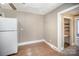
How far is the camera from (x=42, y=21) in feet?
5.38

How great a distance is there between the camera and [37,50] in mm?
1471

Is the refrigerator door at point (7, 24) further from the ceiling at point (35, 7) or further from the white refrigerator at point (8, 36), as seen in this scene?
the ceiling at point (35, 7)

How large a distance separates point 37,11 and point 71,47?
1076 mm

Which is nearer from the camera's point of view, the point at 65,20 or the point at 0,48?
the point at 0,48

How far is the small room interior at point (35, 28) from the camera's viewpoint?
4.61 feet

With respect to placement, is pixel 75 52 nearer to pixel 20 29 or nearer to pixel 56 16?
pixel 56 16

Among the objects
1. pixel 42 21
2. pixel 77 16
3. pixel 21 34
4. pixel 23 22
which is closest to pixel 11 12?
pixel 23 22

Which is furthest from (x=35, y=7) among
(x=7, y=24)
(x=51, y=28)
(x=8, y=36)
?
(x=8, y=36)

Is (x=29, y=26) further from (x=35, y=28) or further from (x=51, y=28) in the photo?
(x=51, y=28)

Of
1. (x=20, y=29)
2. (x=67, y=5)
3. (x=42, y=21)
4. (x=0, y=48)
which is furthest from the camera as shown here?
(x=42, y=21)

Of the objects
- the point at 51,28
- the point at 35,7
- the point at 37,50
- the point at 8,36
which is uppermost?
the point at 35,7

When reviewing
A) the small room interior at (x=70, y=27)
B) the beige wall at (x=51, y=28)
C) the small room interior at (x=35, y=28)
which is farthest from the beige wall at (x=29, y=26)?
the small room interior at (x=70, y=27)

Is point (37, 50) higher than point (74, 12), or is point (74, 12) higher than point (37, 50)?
point (74, 12)

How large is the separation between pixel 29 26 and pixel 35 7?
16.5 inches
